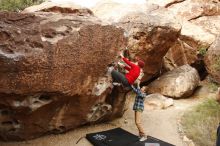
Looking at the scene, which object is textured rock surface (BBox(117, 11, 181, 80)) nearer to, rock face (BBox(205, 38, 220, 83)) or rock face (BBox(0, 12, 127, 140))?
rock face (BBox(205, 38, 220, 83))

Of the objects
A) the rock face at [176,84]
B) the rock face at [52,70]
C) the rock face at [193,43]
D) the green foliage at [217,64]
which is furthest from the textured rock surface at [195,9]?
the rock face at [52,70]

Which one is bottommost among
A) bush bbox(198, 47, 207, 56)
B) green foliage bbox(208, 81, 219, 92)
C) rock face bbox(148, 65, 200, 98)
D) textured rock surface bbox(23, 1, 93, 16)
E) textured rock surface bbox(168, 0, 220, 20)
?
green foliage bbox(208, 81, 219, 92)

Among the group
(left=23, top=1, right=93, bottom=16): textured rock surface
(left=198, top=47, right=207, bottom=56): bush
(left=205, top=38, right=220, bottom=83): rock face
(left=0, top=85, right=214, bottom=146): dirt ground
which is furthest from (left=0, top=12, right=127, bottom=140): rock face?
(left=198, top=47, right=207, bottom=56): bush

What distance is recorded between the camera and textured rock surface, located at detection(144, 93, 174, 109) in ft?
42.9

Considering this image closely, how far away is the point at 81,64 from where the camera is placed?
9281mm

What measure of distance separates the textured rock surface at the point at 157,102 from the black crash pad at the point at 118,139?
2954 mm

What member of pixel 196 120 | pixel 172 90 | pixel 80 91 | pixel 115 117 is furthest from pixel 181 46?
pixel 80 91

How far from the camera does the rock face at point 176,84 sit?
14477 mm

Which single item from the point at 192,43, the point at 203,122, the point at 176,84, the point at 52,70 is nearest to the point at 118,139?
the point at 52,70

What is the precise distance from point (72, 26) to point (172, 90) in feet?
A: 21.4

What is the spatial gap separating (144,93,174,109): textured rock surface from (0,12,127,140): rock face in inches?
120

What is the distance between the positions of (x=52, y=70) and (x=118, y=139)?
2.64 meters

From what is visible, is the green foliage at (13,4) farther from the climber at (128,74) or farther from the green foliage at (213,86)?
the climber at (128,74)

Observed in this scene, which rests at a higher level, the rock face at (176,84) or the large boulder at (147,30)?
the large boulder at (147,30)
